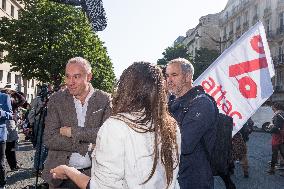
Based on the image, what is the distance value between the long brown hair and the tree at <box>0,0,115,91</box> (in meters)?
28.1

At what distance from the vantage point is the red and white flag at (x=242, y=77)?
475 cm

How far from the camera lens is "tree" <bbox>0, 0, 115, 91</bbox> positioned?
2970 centimetres

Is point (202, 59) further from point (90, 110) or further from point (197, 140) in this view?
point (197, 140)

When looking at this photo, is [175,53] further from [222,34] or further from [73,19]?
[73,19]

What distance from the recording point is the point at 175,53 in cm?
6072

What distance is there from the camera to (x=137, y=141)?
6.63 ft

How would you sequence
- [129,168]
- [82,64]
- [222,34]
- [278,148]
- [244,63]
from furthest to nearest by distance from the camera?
[222,34] → [278,148] → [244,63] → [82,64] → [129,168]

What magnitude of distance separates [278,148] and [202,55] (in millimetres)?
48192

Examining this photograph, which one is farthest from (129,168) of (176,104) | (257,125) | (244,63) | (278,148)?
(257,125)

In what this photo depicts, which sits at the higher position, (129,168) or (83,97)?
(83,97)

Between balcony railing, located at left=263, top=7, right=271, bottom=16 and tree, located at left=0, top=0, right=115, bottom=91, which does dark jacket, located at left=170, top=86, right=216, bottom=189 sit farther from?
balcony railing, located at left=263, top=7, right=271, bottom=16

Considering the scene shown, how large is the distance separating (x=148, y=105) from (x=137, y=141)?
21 cm

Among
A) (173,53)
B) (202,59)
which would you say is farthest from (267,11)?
(173,53)

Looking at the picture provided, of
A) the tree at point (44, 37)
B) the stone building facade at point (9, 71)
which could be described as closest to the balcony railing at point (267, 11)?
the tree at point (44, 37)
